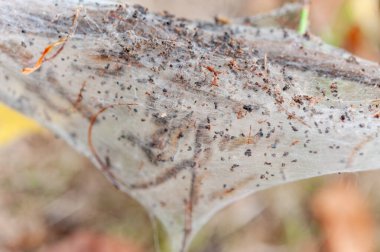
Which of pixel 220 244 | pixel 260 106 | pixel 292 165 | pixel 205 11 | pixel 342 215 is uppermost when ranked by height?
pixel 205 11

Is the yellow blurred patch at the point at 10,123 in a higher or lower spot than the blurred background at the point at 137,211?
higher

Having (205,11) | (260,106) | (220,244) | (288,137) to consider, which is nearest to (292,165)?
(288,137)

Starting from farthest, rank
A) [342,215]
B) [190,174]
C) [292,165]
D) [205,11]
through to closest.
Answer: [205,11] < [342,215] < [190,174] < [292,165]

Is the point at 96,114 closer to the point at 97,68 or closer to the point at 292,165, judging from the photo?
the point at 97,68

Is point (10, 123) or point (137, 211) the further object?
point (137, 211)

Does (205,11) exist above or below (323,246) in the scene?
above

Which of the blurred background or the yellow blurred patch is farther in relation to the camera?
the blurred background

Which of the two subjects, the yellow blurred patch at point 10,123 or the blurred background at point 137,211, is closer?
the yellow blurred patch at point 10,123

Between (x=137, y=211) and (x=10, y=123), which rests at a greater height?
(x=10, y=123)
